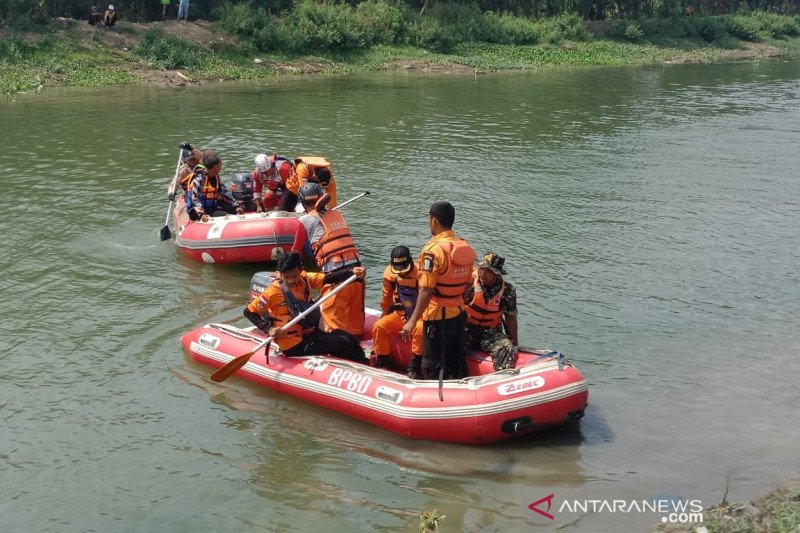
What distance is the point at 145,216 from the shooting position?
45.4 feet

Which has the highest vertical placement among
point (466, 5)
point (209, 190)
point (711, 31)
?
point (466, 5)

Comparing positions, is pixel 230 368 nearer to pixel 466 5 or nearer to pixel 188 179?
pixel 188 179

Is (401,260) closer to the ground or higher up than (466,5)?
closer to the ground

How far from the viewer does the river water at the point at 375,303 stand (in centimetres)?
667

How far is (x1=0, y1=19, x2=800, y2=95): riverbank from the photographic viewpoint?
28.3 metres

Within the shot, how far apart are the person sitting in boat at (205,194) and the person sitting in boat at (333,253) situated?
10.2 ft

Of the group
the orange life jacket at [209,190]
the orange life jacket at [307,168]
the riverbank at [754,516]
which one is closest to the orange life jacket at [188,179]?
the orange life jacket at [209,190]

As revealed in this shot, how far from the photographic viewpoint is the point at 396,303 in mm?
7824

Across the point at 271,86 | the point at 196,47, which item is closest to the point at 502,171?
the point at 271,86

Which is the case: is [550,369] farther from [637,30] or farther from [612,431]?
[637,30]

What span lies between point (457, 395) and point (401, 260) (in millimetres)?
1242

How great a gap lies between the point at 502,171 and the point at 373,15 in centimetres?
2438

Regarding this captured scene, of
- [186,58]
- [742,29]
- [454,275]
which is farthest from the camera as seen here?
[742,29]

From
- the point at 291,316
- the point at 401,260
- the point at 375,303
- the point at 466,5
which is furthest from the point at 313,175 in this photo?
the point at 466,5
